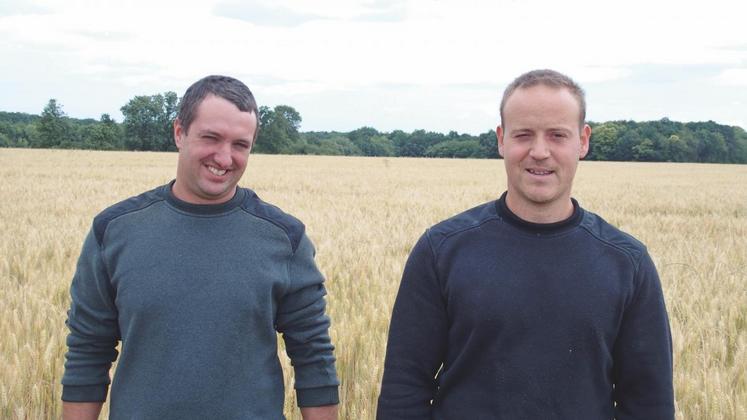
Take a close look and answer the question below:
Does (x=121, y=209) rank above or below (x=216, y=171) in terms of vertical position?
below

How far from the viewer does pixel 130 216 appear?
1788mm

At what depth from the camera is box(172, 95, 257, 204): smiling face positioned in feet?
5.77

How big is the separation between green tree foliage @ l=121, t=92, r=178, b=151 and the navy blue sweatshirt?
72.2 m

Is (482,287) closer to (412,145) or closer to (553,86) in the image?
(553,86)

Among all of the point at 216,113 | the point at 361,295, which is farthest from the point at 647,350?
the point at 361,295

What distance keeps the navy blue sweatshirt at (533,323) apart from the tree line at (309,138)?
2849 inches

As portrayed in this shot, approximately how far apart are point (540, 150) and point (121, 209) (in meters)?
1.14

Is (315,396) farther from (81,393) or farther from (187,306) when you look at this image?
(81,393)

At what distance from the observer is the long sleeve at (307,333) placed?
187 centimetres

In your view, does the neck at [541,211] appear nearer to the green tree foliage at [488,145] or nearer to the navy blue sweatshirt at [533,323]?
the navy blue sweatshirt at [533,323]

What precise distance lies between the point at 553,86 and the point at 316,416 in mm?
1119

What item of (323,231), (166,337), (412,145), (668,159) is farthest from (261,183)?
(412,145)

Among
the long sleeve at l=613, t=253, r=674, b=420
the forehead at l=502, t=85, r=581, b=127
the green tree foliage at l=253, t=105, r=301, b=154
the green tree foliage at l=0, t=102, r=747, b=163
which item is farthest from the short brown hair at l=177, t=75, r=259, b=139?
the green tree foliage at l=253, t=105, r=301, b=154

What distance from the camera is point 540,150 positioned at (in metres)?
1.63
